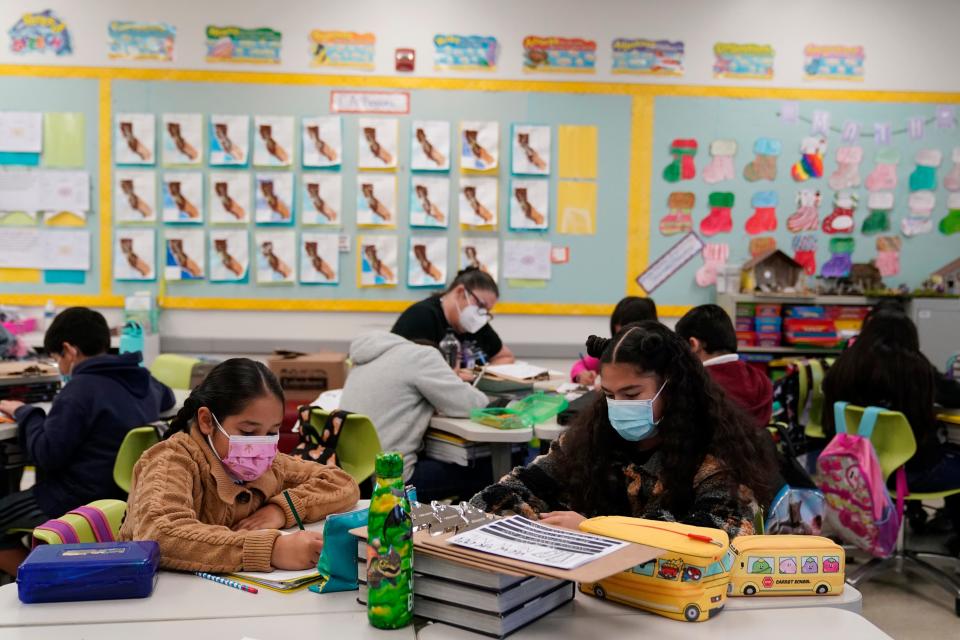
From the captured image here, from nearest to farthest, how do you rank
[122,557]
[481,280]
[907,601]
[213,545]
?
[122,557] → [213,545] → [907,601] → [481,280]

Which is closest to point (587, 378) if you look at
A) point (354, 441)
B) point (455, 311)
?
point (455, 311)

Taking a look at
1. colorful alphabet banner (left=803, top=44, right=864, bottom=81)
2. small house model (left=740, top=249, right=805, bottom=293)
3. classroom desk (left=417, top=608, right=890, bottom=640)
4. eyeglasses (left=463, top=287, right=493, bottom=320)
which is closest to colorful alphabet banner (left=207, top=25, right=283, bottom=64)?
eyeglasses (left=463, top=287, right=493, bottom=320)

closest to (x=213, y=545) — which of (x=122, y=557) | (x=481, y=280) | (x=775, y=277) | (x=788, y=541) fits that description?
(x=122, y=557)

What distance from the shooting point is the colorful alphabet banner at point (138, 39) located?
18.8ft

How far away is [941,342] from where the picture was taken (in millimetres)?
5836

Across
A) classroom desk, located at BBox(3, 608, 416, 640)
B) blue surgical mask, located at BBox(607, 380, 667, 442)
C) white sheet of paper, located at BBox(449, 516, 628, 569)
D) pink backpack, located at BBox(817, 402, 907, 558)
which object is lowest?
pink backpack, located at BBox(817, 402, 907, 558)

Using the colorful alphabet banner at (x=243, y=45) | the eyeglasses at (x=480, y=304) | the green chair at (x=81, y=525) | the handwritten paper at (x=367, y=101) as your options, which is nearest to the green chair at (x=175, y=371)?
the eyeglasses at (x=480, y=304)

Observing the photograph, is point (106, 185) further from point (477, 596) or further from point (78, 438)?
point (477, 596)

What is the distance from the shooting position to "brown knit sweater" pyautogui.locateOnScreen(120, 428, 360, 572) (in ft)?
5.70

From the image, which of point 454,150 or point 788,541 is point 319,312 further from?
point 788,541

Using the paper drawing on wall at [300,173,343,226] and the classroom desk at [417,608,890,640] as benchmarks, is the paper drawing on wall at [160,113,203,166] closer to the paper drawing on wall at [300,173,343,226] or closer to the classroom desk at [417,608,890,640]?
the paper drawing on wall at [300,173,343,226]

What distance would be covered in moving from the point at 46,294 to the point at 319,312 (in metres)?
1.85

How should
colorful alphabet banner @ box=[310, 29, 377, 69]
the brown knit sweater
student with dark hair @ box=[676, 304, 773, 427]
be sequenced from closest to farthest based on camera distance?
the brown knit sweater → student with dark hair @ box=[676, 304, 773, 427] → colorful alphabet banner @ box=[310, 29, 377, 69]

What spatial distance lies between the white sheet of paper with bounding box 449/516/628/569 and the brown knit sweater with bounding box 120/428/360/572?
49 centimetres
